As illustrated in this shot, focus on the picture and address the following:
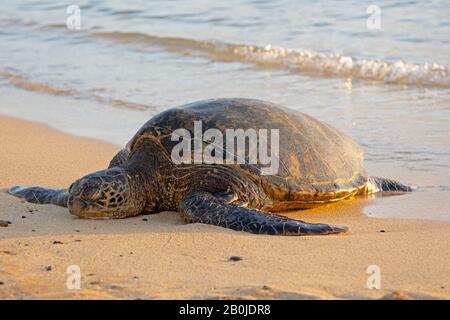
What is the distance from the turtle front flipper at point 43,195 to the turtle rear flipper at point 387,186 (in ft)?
8.86

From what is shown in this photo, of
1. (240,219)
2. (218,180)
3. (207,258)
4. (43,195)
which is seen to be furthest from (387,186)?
(43,195)

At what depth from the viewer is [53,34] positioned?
57.4ft

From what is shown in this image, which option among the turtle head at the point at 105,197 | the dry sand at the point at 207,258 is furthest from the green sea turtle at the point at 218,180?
the dry sand at the point at 207,258

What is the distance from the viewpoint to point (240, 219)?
6.09 meters

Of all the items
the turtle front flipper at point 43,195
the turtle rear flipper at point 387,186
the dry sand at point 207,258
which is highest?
the turtle front flipper at point 43,195

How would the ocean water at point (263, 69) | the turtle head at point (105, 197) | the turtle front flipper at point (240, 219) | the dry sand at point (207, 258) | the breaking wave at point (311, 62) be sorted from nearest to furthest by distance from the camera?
the dry sand at point (207, 258) < the turtle front flipper at point (240, 219) < the turtle head at point (105, 197) < the ocean water at point (263, 69) < the breaking wave at point (311, 62)

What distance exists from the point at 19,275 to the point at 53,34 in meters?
13.3

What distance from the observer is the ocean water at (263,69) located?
905 cm

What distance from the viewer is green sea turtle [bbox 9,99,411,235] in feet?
20.9

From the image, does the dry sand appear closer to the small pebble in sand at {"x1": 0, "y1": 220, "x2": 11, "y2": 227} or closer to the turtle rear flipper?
the small pebble in sand at {"x1": 0, "y1": 220, "x2": 11, "y2": 227}

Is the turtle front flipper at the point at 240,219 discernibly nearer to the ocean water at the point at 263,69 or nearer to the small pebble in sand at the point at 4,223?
the ocean water at the point at 263,69

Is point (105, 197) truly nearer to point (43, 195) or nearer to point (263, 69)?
point (43, 195)
